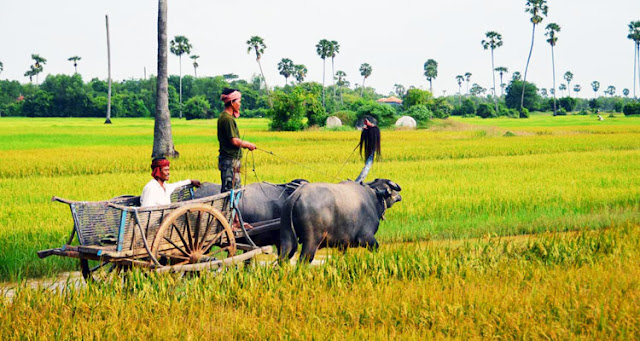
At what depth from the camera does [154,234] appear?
592 cm

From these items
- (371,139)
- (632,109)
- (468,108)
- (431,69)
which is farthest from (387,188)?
(431,69)

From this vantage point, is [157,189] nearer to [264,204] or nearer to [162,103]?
[264,204]

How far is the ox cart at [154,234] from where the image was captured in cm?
567

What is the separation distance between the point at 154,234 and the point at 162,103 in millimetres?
16489

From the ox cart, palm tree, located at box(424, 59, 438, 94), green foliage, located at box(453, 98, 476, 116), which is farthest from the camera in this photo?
palm tree, located at box(424, 59, 438, 94)

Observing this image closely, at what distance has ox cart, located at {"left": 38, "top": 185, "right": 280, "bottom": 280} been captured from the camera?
5672mm

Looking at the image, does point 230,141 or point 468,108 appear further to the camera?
point 468,108

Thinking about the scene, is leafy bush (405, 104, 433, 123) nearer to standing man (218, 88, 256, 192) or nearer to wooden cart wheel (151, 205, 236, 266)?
standing man (218, 88, 256, 192)

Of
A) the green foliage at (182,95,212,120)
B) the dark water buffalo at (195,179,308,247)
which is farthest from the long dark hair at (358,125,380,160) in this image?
the green foliage at (182,95,212,120)

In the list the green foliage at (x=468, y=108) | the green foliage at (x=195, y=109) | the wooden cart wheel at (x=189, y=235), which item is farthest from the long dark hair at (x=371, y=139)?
the green foliage at (x=468, y=108)

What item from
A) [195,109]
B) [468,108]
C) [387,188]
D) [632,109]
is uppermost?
[468,108]

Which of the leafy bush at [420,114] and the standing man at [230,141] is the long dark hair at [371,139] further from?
the leafy bush at [420,114]

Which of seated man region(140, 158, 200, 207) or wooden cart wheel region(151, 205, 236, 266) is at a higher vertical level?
seated man region(140, 158, 200, 207)

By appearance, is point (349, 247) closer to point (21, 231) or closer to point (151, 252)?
point (151, 252)
